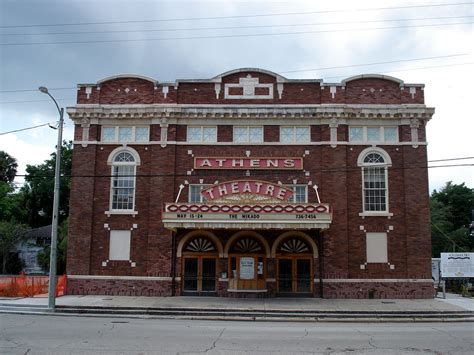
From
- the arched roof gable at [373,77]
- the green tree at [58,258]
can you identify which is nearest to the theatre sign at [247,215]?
the arched roof gable at [373,77]

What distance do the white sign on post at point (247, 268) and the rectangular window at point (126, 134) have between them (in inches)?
326

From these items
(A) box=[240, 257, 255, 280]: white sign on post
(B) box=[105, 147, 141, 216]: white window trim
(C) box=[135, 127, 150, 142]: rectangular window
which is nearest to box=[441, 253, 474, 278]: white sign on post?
(A) box=[240, 257, 255, 280]: white sign on post

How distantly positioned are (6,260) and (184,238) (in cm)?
2689

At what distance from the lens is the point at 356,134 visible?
26281mm

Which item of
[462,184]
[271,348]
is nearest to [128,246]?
[271,348]

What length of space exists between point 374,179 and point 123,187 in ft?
43.7

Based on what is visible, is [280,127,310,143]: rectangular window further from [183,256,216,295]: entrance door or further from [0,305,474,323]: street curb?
[0,305,474,323]: street curb

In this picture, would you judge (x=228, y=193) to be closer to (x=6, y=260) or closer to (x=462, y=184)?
(x=6, y=260)

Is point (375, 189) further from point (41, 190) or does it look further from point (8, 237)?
point (41, 190)

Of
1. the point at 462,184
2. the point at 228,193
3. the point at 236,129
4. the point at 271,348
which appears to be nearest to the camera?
the point at 271,348

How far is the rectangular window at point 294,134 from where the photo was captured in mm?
26250

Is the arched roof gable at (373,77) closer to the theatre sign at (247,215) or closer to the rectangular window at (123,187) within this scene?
the theatre sign at (247,215)

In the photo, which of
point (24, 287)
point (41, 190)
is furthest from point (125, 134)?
point (41, 190)

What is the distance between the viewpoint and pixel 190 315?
19.9m
